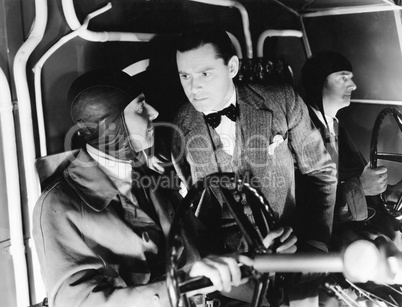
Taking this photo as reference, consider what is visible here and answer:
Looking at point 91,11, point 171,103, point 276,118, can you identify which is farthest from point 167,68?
point 276,118

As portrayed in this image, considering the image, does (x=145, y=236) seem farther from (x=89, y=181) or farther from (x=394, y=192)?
(x=394, y=192)

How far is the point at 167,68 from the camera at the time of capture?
4.84ft

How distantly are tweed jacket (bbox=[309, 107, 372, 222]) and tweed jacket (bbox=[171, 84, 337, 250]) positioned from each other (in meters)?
0.04

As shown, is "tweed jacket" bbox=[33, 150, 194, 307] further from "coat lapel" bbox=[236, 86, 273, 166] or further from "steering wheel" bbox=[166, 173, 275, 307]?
"coat lapel" bbox=[236, 86, 273, 166]

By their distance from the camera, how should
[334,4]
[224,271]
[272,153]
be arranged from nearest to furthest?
[224,271] < [272,153] < [334,4]

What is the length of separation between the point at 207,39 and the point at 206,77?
0.14 m

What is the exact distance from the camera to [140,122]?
1414 millimetres

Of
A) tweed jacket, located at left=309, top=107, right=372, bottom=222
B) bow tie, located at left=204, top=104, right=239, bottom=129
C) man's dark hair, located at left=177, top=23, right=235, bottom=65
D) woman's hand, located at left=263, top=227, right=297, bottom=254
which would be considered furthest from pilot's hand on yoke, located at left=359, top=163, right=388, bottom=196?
man's dark hair, located at left=177, top=23, right=235, bottom=65

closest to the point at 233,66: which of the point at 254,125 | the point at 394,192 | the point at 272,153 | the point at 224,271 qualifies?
the point at 254,125

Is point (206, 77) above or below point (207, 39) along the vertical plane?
below

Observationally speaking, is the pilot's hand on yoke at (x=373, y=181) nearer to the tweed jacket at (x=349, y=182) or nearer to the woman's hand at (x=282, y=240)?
the tweed jacket at (x=349, y=182)

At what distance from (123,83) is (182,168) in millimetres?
369

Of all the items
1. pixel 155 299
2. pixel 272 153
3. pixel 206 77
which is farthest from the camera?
pixel 272 153

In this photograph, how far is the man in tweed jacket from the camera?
1.50 meters
